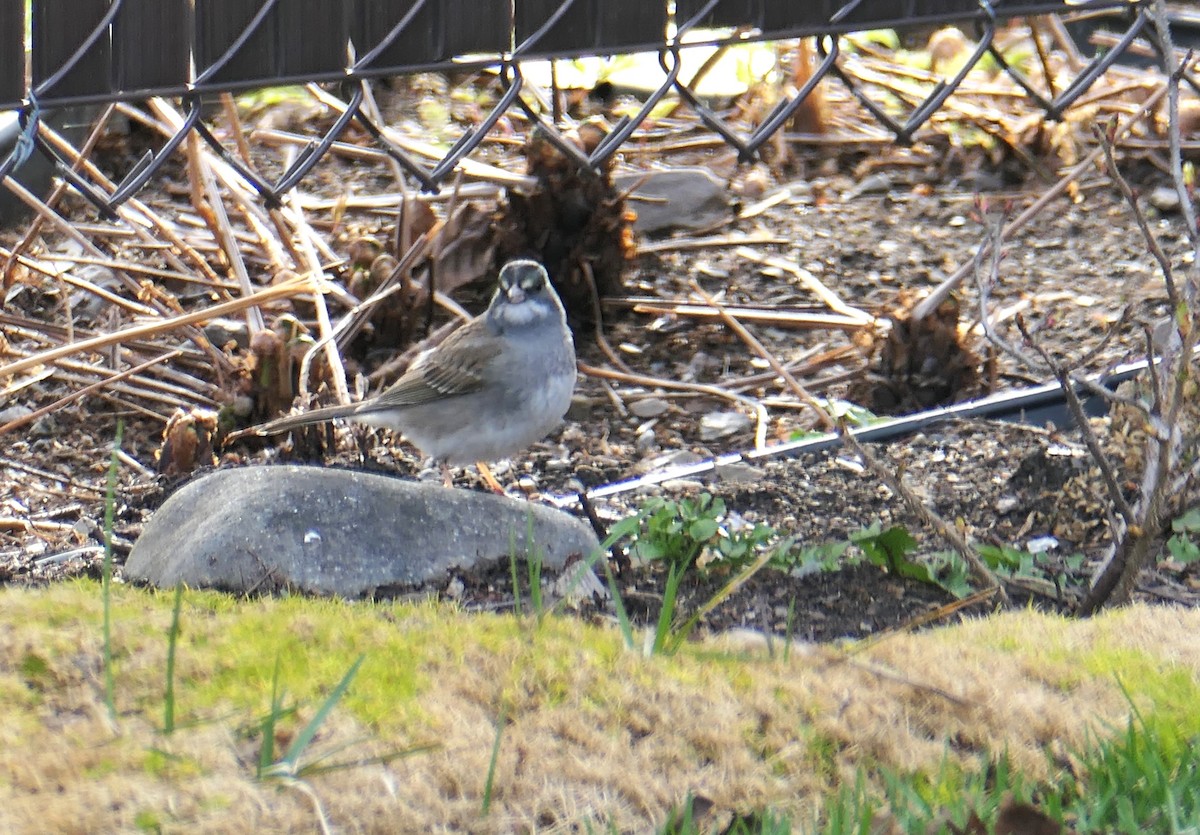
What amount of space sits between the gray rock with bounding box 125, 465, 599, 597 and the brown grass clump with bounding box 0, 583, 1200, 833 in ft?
1.29

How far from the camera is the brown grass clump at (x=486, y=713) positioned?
2125 millimetres

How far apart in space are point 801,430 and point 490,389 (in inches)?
43.6

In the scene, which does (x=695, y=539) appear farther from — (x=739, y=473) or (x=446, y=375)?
(x=446, y=375)

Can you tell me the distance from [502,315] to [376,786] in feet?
9.09

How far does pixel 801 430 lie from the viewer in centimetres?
507

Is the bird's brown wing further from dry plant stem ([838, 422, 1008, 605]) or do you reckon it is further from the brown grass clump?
the brown grass clump

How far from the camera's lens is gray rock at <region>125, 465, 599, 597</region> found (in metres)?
3.35

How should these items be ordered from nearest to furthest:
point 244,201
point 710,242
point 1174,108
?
point 1174,108 < point 244,201 < point 710,242

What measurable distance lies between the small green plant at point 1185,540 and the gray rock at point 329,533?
142cm

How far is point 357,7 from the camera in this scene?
12.2 feet

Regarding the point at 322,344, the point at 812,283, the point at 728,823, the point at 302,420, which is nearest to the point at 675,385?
the point at 812,283

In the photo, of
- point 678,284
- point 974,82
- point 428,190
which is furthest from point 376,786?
point 974,82

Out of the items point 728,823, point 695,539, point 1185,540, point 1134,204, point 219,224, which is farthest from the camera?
point 219,224

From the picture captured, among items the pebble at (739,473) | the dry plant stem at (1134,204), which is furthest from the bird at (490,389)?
the dry plant stem at (1134,204)
